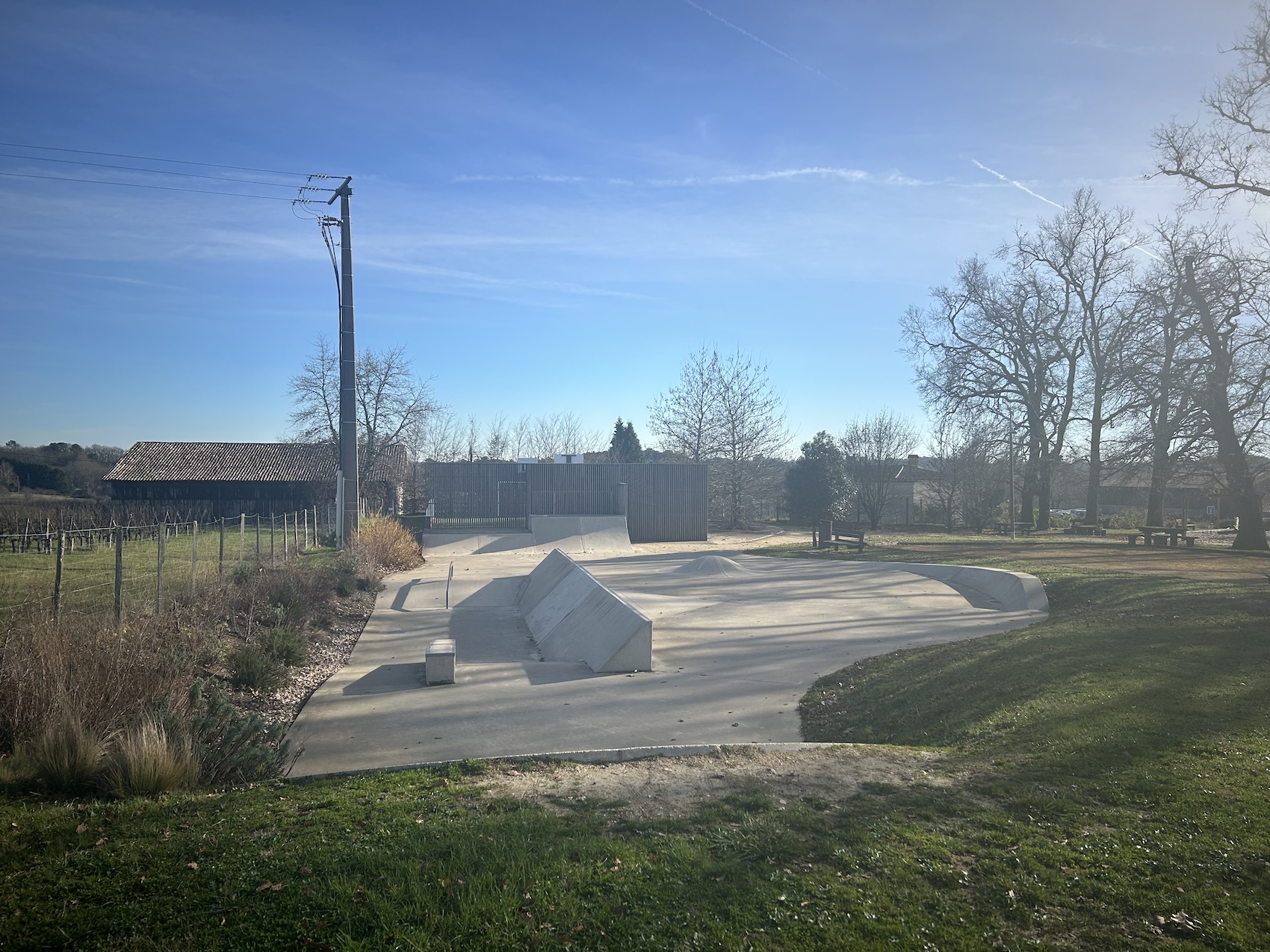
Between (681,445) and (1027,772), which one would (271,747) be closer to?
(1027,772)

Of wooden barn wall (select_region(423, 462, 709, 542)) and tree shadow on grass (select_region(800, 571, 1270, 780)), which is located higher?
wooden barn wall (select_region(423, 462, 709, 542))

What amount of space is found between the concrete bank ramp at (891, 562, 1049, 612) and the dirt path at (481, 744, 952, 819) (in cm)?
910

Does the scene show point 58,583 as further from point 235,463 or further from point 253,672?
point 235,463

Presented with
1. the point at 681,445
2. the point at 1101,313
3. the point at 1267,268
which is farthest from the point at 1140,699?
the point at 681,445

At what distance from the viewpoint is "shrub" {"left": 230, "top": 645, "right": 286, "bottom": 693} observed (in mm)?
8633

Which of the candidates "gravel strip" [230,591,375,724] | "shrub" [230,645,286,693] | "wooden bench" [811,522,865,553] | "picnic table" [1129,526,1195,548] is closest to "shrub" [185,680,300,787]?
"gravel strip" [230,591,375,724]

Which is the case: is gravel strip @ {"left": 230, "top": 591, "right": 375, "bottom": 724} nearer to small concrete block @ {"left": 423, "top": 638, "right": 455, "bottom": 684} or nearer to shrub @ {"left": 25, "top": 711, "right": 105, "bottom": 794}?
small concrete block @ {"left": 423, "top": 638, "right": 455, "bottom": 684}

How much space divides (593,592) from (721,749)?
6.74 meters

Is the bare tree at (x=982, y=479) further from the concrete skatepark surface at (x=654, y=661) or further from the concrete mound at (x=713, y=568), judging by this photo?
the concrete mound at (x=713, y=568)

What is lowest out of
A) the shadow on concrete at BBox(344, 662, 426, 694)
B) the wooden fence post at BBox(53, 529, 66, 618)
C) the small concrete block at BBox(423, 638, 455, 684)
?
A: the shadow on concrete at BBox(344, 662, 426, 694)

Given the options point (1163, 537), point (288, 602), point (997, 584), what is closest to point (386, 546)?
point (288, 602)

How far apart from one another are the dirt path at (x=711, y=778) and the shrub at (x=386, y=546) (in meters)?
14.5

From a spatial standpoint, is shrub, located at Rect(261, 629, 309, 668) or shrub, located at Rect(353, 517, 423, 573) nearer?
shrub, located at Rect(261, 629, 309, 668)

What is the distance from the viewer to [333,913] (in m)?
3.43
